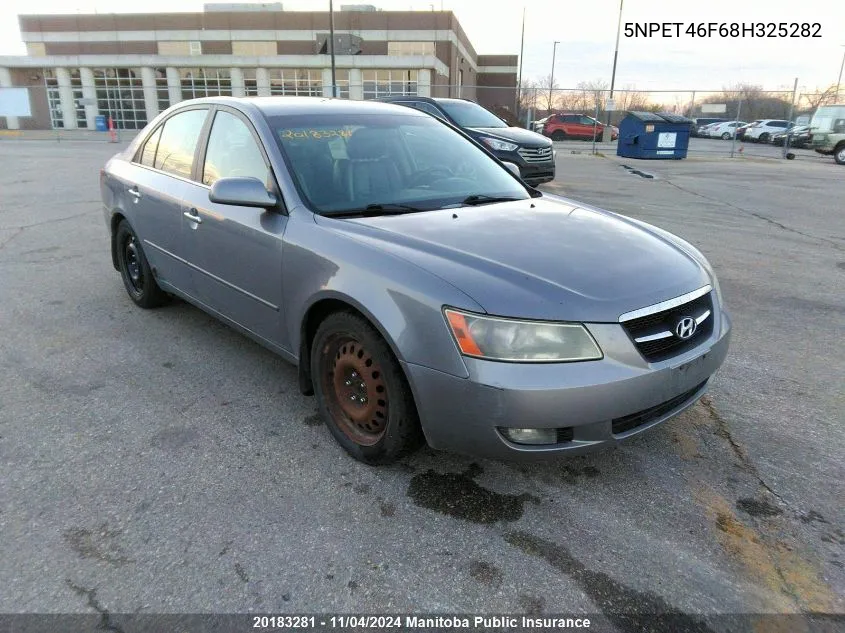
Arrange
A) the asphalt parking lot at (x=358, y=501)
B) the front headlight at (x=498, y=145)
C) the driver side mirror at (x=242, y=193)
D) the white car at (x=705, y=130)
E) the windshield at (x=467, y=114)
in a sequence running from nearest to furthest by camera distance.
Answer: the asphalt parking lot at (x=358, y=501) → the driver side mirror at (x=242, y=193) → the front headlight at (x=498, y=145) → the windshield at (x=467, y=114) → the white car at (x=705, y=130)

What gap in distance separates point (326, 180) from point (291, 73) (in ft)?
147

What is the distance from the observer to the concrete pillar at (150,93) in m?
42.1

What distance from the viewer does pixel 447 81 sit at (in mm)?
50000

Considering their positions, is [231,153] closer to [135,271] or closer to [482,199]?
[482,199]

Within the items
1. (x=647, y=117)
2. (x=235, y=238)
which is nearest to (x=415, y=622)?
(x=235, y=238)

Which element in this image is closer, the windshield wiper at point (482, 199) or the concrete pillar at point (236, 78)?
the windshield wiper at point (482, 199)

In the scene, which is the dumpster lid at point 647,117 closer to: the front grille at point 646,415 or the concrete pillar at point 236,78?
the front grille at point 646,415

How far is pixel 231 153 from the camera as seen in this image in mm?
3535

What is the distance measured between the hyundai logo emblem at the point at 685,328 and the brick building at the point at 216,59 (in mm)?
35329

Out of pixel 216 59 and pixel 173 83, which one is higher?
pixel 216 59

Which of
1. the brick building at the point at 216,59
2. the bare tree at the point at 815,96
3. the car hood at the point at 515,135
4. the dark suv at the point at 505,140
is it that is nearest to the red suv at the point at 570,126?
the brick building at the point at 216,59

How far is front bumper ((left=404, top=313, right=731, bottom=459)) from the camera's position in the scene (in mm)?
2217

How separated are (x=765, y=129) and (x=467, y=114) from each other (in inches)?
1290

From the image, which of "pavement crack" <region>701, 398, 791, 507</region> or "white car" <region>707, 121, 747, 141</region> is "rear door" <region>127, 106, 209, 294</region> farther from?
"white car" <region>707, 121, 747, 141</region>
